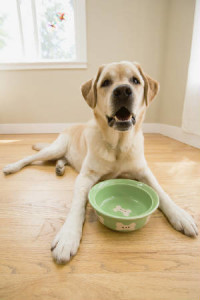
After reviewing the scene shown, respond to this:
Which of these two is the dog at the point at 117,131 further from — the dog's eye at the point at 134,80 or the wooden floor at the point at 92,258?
the wooden floor at the point at 92,258

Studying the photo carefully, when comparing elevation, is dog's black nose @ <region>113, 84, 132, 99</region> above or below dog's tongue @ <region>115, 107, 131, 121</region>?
above

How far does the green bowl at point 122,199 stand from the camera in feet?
3.30

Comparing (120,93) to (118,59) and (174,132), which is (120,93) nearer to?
(174,132)

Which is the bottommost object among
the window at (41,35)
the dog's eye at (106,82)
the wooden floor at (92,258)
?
the wooden floor at (92,258)

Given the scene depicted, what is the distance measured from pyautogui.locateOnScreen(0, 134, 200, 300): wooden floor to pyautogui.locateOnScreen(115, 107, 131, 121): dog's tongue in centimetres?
69

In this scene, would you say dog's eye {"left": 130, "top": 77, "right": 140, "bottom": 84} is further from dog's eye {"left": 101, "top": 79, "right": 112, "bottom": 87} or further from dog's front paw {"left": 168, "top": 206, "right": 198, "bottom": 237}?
dog's front paw {"left": 168, "top": 206, "right": 198, "bottom": 237}

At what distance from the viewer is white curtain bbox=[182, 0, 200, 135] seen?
8.04 feet

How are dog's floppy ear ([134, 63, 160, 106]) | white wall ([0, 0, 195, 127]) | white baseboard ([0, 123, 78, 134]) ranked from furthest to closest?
white baseboard ([0, 123, 78, 134])
white wall ([0, 0, 195, 127])
dog's floppy ear ([134, 63, 160, 106])

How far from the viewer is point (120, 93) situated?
1138mm

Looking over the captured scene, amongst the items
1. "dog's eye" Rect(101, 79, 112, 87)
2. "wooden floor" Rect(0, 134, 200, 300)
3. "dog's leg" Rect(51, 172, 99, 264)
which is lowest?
"wooden floor" Rect(0, 134, 200, 300)

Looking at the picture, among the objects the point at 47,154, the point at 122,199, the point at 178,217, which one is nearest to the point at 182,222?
the point at 178,217

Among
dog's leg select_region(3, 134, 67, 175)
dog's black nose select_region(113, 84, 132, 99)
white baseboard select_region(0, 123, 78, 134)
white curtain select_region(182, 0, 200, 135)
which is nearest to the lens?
dog's black nose select_region(113, 84, 132, 99)

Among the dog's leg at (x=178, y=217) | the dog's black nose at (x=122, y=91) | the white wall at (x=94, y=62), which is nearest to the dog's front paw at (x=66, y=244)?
the dog's leg at (x=178, y=217)

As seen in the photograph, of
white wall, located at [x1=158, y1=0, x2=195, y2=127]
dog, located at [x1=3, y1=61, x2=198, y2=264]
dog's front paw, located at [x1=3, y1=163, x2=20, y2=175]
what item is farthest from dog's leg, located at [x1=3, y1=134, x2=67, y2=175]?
white wall, located at [x1=158, y1=0, x2=195, y2=127]
